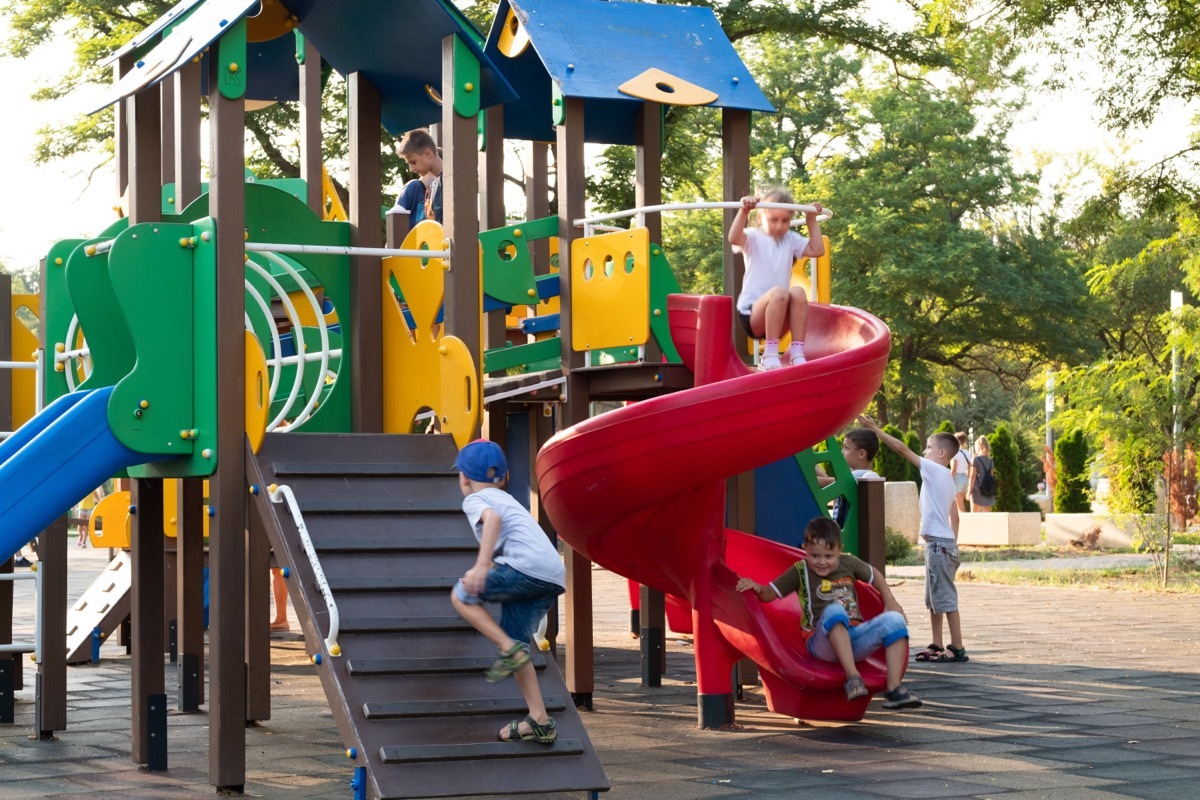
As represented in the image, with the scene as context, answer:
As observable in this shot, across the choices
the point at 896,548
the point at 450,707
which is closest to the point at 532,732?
the point at 450,707

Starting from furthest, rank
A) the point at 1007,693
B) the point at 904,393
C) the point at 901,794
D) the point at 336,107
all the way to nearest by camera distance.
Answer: the point at 904,393
the point at 336,107
the point at 1007,693
the point at 901,794

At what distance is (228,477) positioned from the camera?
251 inches

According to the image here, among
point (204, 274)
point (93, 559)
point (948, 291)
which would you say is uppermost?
point (948, 291)

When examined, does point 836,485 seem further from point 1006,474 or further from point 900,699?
point 1006,474

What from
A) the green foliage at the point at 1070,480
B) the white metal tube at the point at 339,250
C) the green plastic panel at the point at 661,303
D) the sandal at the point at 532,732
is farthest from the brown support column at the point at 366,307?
the green foliage at the point at 1070,480

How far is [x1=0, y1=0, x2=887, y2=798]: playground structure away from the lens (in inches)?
239

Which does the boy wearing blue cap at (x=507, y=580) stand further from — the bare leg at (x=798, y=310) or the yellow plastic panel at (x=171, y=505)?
the yellow plastic panel at (x=171, y=505)

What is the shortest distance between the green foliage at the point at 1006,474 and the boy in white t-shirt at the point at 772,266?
19690mm

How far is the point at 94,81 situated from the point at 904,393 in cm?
2274

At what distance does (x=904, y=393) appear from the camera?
3912cm

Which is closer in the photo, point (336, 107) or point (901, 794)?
point (901, 794)

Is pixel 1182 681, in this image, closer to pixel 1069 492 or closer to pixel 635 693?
pixel 635 693

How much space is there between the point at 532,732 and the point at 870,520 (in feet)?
15.2

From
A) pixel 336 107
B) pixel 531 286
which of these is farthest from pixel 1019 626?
pixel 336 107
